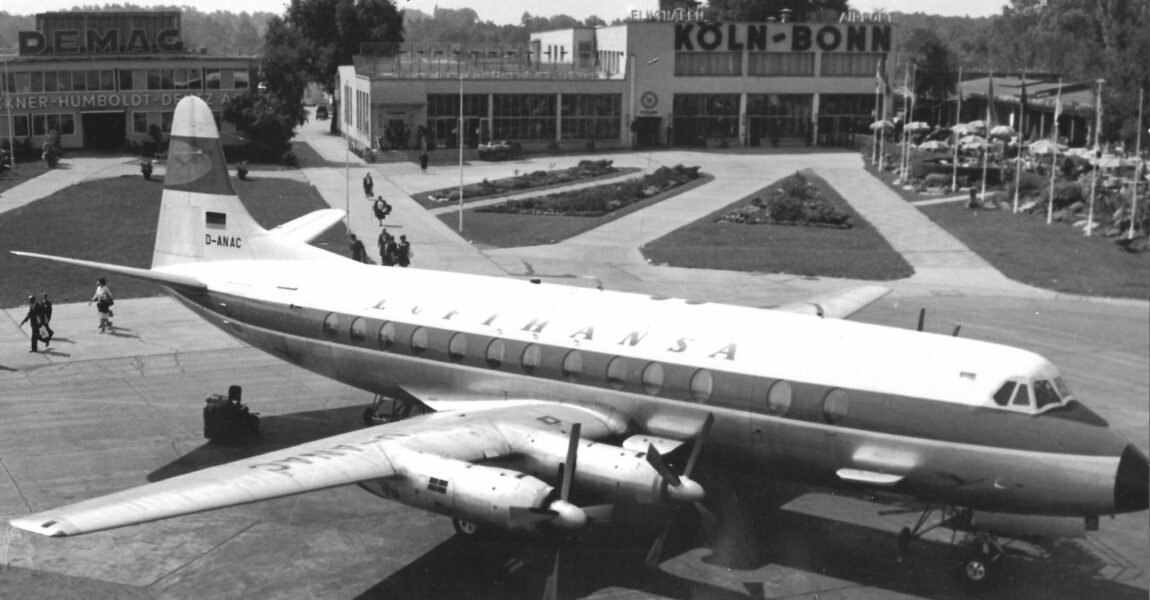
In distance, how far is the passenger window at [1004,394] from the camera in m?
21.7

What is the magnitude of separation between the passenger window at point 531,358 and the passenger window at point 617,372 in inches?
72.2

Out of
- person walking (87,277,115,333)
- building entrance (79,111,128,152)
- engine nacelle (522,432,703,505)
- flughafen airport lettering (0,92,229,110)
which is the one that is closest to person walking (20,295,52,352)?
person walking (87,277,115,333)

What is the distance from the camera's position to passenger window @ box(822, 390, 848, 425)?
2275 centimetres

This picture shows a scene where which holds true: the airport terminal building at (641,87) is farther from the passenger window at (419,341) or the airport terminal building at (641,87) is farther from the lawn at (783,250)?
the passenger window at (419,341)

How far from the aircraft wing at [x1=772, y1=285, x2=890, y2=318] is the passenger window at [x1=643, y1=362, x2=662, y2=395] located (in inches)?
370

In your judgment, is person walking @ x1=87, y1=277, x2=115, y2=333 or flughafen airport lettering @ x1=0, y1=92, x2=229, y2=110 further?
flughafen airport lettering @ x1=0, y1=92, x2=229, y2=110

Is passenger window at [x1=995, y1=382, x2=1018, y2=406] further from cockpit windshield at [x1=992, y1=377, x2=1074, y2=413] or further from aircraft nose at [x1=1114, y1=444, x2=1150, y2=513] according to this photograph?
aircraft nose at [x1=1114, y1=444, x2=1150, y2=513]

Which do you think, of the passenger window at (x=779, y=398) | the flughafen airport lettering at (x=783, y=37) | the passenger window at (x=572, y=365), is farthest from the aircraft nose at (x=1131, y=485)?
the flughafen airport lettering at (x=783, y=37)

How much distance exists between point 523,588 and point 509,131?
87.0 m

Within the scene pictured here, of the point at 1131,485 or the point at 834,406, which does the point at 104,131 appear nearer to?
the point at 834,406

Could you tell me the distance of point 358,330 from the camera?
1149 inches

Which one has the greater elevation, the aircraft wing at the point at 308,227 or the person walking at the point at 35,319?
the aircraft wing at the point at 308,227

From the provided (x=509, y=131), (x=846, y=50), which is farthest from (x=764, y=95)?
(x=509, y=131)

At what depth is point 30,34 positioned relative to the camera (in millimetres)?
96812
